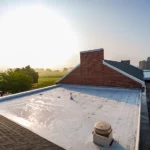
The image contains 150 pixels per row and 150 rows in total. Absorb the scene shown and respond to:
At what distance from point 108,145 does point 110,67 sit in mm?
7933

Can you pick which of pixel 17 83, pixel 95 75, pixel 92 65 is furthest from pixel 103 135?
pixel 17 83

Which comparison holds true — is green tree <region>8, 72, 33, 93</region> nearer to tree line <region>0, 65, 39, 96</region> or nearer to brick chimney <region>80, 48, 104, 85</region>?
tree line <region>0, 65, 39, 96</region>

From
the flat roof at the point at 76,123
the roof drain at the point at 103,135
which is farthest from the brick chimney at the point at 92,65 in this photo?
the roof drain at the point at 103,135

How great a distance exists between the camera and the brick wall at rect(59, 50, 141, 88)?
31.3ft

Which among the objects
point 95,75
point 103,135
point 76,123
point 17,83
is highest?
point 95,75

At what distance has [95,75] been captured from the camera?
10938 millimetres

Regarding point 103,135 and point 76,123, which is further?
point 76,123

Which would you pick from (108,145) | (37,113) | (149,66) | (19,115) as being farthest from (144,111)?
(149,66)

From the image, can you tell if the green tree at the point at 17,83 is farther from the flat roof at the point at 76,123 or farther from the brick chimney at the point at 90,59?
the flat roof at the point at 76,123

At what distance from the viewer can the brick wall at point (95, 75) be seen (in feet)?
31.3

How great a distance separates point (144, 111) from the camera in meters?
6.61

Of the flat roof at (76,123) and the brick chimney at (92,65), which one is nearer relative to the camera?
the flat roof at (76,123)

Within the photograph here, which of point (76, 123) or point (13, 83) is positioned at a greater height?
point (76, 123)

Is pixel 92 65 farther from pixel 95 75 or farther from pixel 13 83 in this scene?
pixel 13 83
